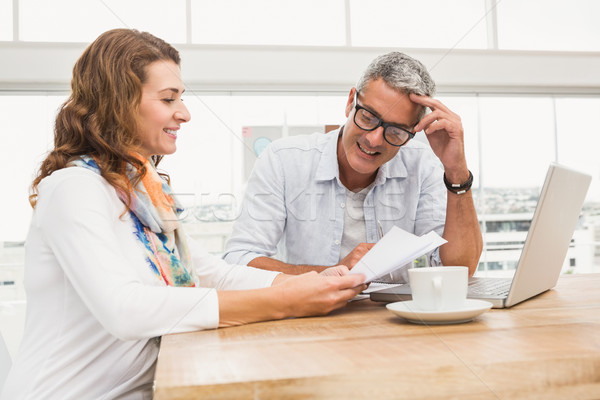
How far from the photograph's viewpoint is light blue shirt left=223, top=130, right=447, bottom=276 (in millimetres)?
1358

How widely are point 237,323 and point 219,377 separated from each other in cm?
25

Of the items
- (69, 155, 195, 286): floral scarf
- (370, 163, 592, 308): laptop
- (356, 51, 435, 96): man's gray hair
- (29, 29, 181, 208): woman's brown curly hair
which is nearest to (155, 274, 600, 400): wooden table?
(370, 163, 592, 308): laptop

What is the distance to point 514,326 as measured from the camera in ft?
2.02

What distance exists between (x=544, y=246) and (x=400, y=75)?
58 cm

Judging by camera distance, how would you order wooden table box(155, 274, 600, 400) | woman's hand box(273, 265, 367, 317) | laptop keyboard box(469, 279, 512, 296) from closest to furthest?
wooden table box(155, 274, 600, 400) < woman's hand box(273, 265, 367, 317) < laptop keyboard box(469, 279, 512, 296)

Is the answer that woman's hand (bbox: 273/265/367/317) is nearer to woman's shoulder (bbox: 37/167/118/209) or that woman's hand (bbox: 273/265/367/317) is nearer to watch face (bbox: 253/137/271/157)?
woman's shoulder (bbox: 37/167/118/209)

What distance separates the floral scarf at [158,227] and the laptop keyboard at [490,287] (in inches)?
18.8

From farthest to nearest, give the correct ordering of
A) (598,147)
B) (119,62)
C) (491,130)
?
(598,147) → (491,130) → (119,62)

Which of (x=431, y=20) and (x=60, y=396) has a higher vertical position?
(x=431, y=20)

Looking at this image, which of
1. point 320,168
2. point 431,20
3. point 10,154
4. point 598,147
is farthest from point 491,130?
point 10,154

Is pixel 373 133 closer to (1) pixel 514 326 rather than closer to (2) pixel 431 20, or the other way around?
(1) pixel 514 326

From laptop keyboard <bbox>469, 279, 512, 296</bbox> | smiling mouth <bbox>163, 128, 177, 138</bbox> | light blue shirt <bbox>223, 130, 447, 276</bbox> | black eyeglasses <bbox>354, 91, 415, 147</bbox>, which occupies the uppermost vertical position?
black eyeglasses <bbox>354, 91, 415, 147</bbox>

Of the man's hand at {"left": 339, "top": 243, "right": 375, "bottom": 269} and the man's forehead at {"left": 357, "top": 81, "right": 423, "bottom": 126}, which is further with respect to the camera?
the man's forehead at {"left": 357, "top": 81, "right": 423, "bottom": 126}

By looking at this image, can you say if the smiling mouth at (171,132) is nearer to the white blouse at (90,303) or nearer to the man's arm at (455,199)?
the white blouse at (90,303)
